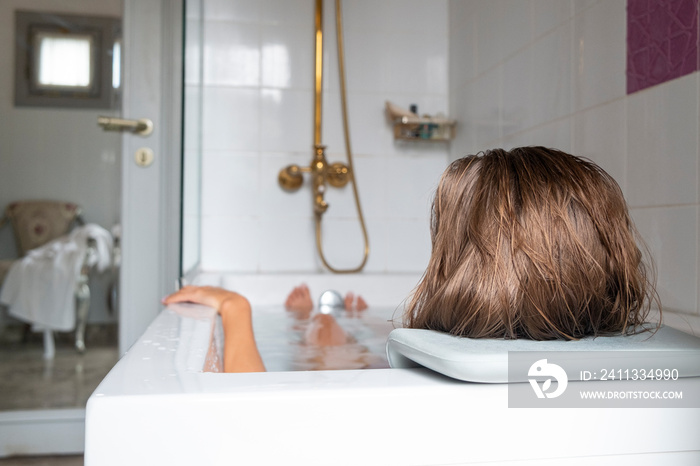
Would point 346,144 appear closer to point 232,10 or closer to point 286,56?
point 286,56

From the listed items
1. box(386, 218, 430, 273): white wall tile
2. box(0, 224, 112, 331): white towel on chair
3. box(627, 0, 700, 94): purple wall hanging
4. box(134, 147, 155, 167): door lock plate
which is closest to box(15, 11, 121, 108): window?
box(134, 147, 155, 167): door lock plate

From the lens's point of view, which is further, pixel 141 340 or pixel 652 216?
pixel 652 216

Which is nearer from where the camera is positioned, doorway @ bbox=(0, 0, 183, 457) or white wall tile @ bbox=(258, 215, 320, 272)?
doorway @ bbox=(0, 0, 183, 457)

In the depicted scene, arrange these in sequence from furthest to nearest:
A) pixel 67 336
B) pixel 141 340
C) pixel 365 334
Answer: pixel 67 336, pixel 365 334, pixel 141 340

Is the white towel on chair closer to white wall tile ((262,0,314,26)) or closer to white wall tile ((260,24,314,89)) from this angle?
white wall tile ((260,24,314,89))

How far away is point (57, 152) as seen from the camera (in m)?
1.93

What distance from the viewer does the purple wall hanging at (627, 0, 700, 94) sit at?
3.55ft

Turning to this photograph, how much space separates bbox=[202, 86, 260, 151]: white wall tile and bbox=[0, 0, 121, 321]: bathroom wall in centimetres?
38

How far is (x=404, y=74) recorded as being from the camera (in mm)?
2381

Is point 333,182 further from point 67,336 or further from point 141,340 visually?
point 141,340

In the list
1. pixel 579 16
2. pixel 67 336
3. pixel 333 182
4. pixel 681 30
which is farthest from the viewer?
pixel 333 182

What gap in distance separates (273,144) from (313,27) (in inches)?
19.1

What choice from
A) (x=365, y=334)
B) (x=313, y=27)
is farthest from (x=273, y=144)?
(x=365, y=334)

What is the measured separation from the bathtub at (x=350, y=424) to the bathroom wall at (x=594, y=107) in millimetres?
629
